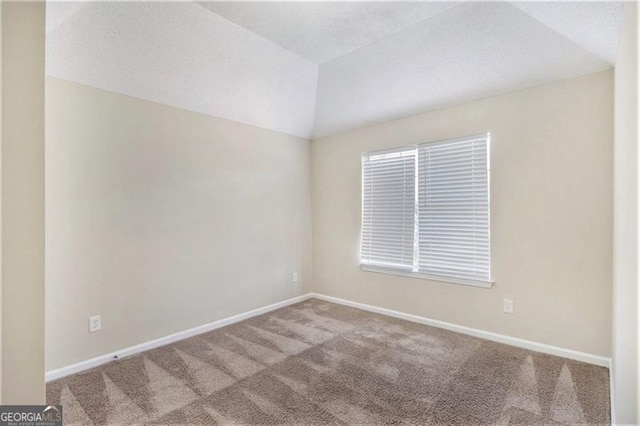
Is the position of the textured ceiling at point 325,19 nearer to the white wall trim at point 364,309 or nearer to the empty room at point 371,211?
the empty room at point 371,211

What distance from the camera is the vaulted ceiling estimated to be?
221 cm

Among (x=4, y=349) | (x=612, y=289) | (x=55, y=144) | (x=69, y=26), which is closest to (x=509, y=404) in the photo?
(x=612, y=289)

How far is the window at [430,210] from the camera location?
3127 millimetres

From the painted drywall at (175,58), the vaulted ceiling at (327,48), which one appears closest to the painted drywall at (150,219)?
the painted drywall at (175,58)

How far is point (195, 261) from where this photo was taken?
3268 mm

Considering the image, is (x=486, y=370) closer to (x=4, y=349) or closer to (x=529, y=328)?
(x=529, y=328)

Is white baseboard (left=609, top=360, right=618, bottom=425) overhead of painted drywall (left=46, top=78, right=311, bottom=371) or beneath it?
beneath

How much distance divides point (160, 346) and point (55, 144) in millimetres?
1933

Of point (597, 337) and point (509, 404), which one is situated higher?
point (597, 337)

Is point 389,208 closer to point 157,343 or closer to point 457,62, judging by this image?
point 457,62

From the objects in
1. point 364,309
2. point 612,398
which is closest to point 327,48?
point 364,309

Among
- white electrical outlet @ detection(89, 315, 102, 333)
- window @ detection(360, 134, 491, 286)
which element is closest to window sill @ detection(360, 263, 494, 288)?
window @ detection(360, 134, 491, 286)

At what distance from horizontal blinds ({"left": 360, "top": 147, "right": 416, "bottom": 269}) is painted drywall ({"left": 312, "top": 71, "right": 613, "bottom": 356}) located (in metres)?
0.27

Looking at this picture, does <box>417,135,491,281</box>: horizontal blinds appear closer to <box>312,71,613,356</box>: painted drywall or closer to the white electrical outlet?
<box>312,71,613,356</box>: painted drywall
